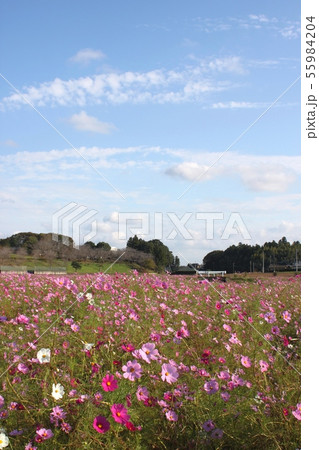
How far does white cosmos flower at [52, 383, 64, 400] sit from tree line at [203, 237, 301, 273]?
9526mm

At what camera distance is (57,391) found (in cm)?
225

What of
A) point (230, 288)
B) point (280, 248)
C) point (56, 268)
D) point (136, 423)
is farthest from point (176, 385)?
point (56, 268)

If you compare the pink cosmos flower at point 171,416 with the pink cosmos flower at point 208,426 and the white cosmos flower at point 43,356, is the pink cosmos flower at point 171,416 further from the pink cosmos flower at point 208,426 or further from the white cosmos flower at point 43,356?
the white cosmos flower at point 43,356

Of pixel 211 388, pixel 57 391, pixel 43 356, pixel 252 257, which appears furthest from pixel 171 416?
pixel 252 257

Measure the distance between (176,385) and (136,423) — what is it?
374mm

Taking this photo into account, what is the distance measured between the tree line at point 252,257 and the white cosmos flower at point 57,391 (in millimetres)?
9526

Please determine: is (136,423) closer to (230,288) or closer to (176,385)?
(176,385)

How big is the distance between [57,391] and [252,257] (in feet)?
33.8

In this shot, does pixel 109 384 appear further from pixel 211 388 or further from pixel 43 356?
pixel 211 388

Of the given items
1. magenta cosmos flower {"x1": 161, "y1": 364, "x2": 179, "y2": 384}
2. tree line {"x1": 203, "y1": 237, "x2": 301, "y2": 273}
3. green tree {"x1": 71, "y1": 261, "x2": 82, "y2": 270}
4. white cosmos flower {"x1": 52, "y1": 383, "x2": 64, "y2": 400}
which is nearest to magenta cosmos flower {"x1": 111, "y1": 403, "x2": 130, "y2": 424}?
white cosmos flower {"x1": 52, "y1": 383, "x2": 64, "y2": 400}

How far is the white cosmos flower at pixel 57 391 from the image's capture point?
2.17 metres

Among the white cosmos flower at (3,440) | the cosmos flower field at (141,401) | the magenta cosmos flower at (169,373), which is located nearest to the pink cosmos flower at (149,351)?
the cosmos flower field at (141,401)

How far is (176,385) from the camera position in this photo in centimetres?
275
